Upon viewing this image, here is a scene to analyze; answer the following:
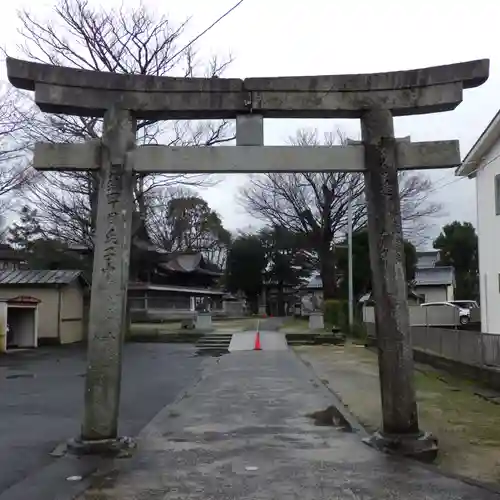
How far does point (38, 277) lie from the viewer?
32125mm

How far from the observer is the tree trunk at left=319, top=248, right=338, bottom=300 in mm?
49031

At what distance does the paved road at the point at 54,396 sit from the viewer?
8500 millimetres

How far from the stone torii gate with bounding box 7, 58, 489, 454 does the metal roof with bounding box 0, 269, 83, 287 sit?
79.2ft

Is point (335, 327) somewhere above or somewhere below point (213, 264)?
below

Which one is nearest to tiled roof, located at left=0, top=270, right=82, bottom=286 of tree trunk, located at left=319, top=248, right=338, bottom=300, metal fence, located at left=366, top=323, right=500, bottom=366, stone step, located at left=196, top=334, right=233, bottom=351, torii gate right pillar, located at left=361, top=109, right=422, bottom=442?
stone step, located at left=196, top=334, right=233, bottom=351

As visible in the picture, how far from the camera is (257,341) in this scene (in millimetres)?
28828

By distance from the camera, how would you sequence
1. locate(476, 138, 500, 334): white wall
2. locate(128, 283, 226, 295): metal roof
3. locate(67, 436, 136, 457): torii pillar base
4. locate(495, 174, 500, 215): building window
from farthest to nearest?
1. locate(128, 283, 226, 295): metal roof
2. locate(476, 138, 500, 334): white wall
3. locate(495, 174, 500, 215): building window
4. locate(67, 436, 136, 457): torii pillar base

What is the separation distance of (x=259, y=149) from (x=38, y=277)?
85.0 ft

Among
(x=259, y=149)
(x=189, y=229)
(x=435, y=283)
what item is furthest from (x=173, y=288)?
(x=259, y=149)

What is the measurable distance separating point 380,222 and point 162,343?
82.6ft

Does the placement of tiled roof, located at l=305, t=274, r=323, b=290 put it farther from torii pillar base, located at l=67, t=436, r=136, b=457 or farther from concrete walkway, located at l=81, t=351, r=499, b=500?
torii pillar base, located at l=67, t=436, r=136, b=457

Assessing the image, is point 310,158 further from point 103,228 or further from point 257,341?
point 257,341

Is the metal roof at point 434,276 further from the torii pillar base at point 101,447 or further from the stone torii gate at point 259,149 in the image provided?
the torii pillar base at point 101,447

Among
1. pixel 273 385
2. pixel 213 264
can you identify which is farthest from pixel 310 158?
pixel 213 264
